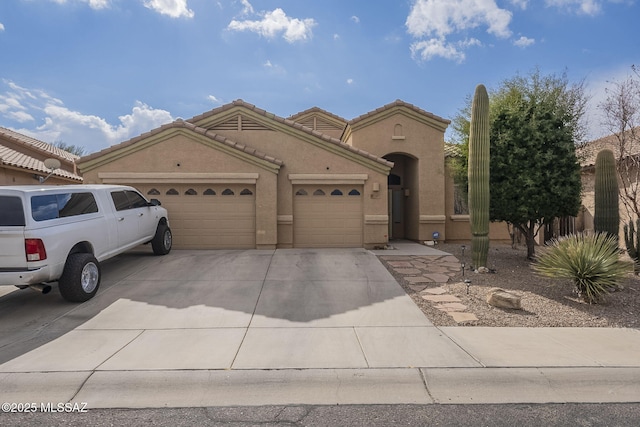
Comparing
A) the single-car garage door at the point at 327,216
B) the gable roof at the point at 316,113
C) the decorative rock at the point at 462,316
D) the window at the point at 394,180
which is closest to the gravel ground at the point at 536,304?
the decorative rock at the point at 462,316

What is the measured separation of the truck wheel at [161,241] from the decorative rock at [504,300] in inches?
330

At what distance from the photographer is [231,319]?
5.41 metres

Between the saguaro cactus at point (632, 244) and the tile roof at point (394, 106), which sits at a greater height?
the tile roof at point (394, 106)

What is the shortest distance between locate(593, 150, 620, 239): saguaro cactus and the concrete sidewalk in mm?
4022

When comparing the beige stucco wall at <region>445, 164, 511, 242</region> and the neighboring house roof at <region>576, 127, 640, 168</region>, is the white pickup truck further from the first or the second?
the neighboring house roof at <region>576, 127, 640, 168</region>

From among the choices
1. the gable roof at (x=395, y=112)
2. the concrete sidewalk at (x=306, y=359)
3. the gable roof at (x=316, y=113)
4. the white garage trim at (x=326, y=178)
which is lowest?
the concrete sidewalk at (x=306, y=359)

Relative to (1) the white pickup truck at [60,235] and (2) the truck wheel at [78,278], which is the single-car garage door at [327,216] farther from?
(2) the truck wheel at [78,278]

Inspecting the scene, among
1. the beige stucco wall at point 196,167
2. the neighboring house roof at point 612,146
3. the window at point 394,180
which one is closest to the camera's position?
the neighboring house roof at point 612,146

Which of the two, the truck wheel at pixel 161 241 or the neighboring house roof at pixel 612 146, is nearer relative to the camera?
the neighboring house roof at pixel 612 146

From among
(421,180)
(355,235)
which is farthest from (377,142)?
(355,235)

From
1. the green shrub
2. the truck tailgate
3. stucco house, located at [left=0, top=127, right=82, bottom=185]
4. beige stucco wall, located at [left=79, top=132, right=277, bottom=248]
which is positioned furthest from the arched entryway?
stucco house, located at [left=0, top=127, right=82, bottom=185]

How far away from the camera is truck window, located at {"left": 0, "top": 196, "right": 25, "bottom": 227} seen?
526 centimetres

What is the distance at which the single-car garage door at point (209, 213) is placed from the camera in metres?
11.0

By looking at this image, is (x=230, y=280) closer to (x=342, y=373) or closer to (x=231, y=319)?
(x=231, y=319)
